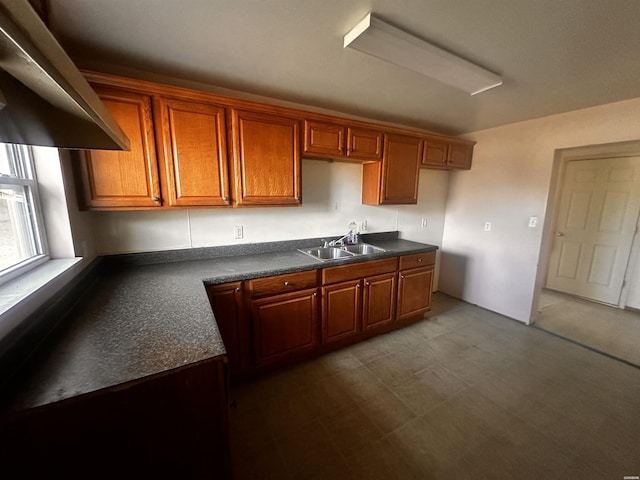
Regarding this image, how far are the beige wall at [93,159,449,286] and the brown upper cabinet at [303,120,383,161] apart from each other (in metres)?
0.31

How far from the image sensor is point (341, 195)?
2703mm

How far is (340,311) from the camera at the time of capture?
2.25m

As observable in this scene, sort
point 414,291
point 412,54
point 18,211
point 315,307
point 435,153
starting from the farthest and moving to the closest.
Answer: point 435,153, point 414,291, point 315,307, point 412,54, point 18,211

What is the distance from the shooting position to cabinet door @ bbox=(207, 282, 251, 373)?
5.56 feet

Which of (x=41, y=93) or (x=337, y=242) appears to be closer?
(x=41, y=93)

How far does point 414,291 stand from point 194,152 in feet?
7.93

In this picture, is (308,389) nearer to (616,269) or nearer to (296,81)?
(296,81)

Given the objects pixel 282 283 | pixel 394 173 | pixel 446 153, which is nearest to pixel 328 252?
pixel 282 283

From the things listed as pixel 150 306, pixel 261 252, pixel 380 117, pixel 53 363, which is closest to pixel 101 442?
pixel 53 363

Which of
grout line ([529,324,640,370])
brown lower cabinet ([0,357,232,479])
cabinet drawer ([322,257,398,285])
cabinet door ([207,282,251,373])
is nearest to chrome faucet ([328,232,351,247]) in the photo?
cabinet drawer ([322,257,398,285])

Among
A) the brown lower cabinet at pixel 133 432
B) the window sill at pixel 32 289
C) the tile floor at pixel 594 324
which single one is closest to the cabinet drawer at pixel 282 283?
the brown lower cabinet at pixel 133 432

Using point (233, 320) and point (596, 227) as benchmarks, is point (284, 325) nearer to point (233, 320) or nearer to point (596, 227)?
point (233, 320)

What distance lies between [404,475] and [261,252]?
5.91 ft

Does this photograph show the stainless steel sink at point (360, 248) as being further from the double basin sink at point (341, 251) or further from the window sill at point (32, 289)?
the window sill at point (32, 289)
